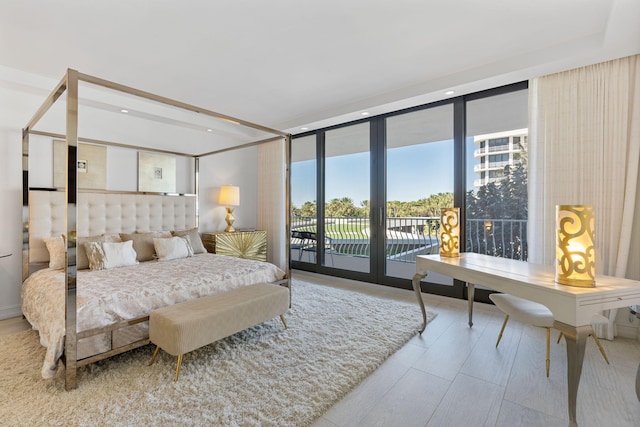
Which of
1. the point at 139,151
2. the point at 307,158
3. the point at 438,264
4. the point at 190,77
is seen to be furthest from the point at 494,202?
the point at 139,151

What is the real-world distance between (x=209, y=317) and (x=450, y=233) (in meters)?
2.20

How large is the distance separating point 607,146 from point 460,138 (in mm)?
1350

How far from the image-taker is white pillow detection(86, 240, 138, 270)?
3033 mm

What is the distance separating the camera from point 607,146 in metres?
2.68

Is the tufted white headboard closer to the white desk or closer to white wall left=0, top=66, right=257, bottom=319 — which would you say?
white wall left=0, top=66, right=257, bottom=319

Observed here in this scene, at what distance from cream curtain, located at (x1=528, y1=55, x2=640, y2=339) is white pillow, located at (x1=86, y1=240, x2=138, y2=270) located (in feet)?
14.3

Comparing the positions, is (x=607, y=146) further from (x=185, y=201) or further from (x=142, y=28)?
(x=185, y=201)

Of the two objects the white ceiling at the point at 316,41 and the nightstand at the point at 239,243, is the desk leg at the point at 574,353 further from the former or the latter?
the nightstand at the point at 239,243

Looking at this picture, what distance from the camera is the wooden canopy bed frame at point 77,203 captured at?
1.85 m

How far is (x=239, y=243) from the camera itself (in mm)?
4785

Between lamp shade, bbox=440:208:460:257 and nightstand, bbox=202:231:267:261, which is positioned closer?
lamp shade, bbox=440:208:460:257

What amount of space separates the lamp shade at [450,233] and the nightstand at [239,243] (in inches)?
125

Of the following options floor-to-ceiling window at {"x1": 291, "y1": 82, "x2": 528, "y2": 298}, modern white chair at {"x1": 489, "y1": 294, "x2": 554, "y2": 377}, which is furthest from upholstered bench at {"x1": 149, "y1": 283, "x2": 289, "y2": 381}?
floor-to-ceiling window at {"x1": 291, "y1": 82, "x2": 528, "y2": 298}

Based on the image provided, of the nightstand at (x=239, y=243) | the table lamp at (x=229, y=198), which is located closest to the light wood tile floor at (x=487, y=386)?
the nightstand at (x=239, y=243)
